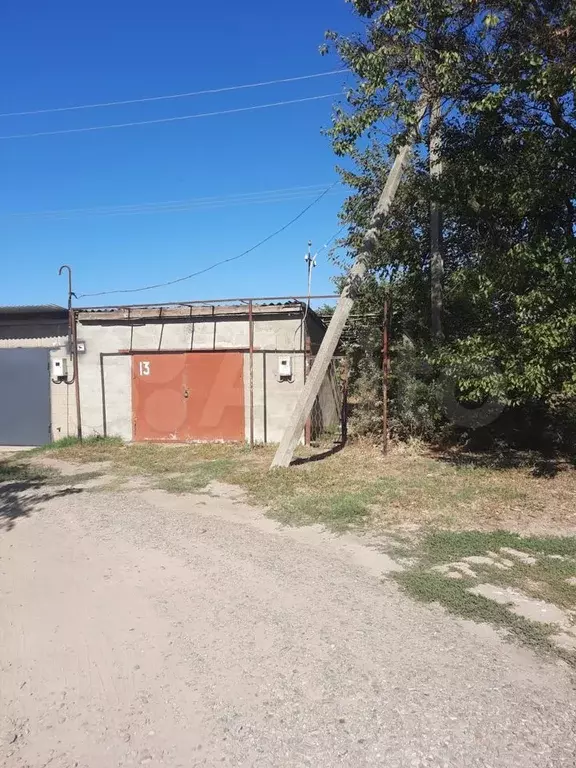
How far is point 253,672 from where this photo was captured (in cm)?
313

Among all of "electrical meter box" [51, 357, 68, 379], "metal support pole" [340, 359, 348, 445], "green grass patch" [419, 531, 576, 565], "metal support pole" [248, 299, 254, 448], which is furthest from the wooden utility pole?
"electrical meter box" [51, 357, 68, 379]

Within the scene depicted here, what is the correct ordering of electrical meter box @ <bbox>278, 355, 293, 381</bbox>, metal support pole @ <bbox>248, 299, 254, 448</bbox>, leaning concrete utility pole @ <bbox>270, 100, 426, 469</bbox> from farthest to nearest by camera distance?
1. electrical meter box @ <bbox>278, 355, 293, 381</bbox>
2. metal support pole @ <bbox>248, 299, 254, 448</bbox>
3. leaning concrete utility pole @ <bbox>270, 100, 426, 469</bbox>

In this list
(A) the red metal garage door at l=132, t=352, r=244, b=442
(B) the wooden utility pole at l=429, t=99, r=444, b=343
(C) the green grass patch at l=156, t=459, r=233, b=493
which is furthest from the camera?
(A) the red metal garage door at l=132, t=352, r=244, b=442

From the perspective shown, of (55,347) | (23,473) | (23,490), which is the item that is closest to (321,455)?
(23,490)

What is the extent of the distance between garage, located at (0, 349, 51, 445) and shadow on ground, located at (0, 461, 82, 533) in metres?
2.52

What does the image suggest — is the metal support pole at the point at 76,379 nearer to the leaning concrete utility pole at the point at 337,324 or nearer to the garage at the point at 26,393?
the garage at the point at 26,393

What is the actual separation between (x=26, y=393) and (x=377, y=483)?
28.1ft

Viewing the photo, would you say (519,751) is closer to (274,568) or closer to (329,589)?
(329,589)

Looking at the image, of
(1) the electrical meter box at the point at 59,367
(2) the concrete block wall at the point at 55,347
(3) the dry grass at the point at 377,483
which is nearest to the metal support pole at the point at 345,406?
(3) the dry grass at the point at 377,483

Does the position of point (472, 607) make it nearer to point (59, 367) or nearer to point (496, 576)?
point (496, 576)

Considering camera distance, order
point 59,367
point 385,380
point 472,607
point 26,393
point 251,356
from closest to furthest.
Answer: point 472,607, point 385,380, point 251,356, point 59,367, point 26,393

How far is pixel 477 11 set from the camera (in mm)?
7562

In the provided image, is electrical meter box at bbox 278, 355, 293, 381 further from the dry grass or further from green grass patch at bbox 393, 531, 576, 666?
green grass patch at bbox 393, 531, 576, 666

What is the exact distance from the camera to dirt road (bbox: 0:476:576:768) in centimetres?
253
